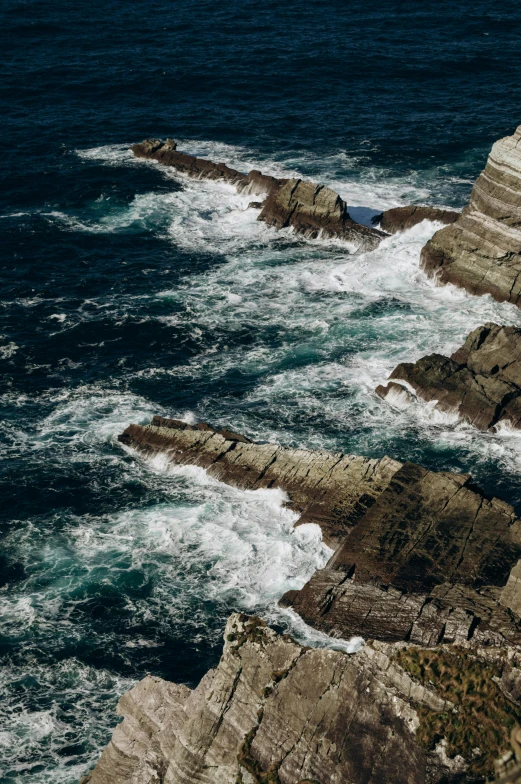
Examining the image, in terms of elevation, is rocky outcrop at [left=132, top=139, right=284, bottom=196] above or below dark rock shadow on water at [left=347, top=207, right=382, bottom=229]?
above

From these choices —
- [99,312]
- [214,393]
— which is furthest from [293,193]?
[214,393]

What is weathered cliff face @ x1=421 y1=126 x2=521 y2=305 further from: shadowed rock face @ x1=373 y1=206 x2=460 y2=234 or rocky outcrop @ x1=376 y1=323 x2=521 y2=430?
rocky outcrop @ x1=376 y1=323 x2=521 y2=430

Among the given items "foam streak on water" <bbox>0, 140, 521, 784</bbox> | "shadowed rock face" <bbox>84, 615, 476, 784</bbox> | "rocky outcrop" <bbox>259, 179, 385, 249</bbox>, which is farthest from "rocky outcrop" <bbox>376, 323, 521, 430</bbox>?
"shadowed rock face" <bbox>84, 615, 476, 784</bbox>

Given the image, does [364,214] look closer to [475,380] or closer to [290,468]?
[475,380]

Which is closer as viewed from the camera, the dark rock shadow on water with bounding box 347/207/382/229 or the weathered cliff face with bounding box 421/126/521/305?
the weathered cliff face with bounding box 421/126/521/305

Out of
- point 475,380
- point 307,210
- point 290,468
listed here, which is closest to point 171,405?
point 290,468
